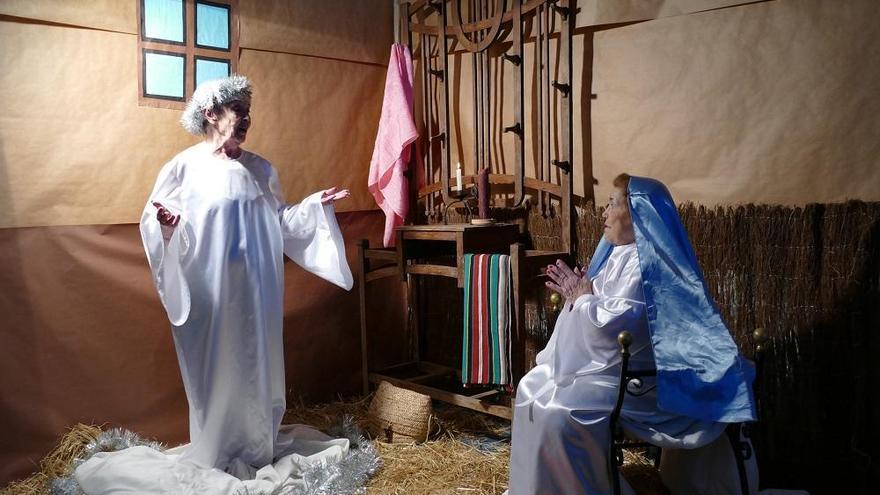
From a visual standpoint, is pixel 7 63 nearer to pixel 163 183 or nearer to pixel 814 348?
pixel 163 183

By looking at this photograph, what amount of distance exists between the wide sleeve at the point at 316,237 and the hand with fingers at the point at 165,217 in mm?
578

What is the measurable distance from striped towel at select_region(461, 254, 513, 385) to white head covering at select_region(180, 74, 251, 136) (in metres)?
1.36

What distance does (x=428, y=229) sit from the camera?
361cm

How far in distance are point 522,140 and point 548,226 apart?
1.64 ft

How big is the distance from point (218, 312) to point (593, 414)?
178 centimetres

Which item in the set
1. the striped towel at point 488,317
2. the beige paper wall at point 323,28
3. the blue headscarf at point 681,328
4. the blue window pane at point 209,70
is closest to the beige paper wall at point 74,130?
the blue window pane at point 209,70

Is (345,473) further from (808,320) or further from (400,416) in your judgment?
(808,320)

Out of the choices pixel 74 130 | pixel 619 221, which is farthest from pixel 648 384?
pixel 74 130

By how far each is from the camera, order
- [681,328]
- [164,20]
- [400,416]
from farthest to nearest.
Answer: [400,416], [164,20], [681,328]

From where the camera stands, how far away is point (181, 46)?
3693mm

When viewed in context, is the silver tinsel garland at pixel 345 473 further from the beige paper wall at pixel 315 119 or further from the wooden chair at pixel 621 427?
the beige paper wall at pixel 315 119

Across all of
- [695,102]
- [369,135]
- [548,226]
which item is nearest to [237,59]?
[369,135]

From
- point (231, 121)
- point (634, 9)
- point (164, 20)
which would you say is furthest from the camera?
point (164, 20)

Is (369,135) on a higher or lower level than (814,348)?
higher
